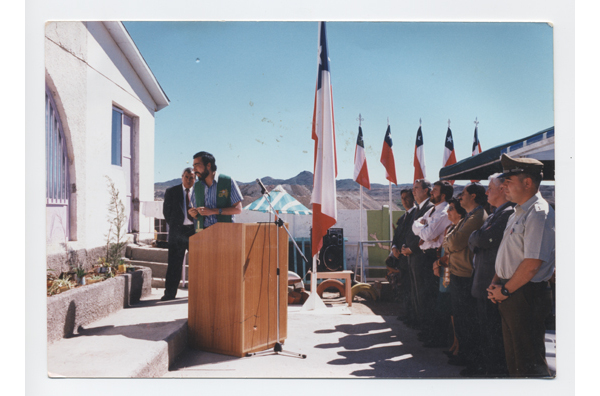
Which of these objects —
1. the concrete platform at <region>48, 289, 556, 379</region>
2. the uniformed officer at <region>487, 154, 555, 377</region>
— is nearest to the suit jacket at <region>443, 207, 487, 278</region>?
the uniformed officer at <region>487, 154, 555, 377</region>

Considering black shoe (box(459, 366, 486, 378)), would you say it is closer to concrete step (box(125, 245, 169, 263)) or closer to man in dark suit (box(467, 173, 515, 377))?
man in dark suit (box(467, 173, 515, 377))

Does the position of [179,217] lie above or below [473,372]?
above

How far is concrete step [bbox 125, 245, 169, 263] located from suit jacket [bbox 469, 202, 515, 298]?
11.2 ft

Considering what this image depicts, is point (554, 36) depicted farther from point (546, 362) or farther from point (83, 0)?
point (83, 0)

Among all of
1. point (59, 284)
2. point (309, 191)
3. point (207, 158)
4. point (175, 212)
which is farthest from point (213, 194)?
point (309, 191)

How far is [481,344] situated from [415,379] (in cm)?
58

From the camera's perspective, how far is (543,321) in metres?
2.97

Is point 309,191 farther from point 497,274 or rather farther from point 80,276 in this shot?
point 497,274

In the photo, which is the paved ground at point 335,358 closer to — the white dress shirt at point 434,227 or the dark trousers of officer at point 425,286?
the dark trousers of officer at point 425,286

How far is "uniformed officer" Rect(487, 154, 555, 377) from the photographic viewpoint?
2.91m

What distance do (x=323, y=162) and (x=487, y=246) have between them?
6.70ft

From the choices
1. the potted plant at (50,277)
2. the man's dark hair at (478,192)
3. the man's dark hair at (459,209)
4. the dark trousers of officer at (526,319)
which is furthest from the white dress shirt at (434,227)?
the potted plant at (50,277)

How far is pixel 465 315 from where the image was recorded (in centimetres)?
369

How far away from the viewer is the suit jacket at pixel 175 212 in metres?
4.28
